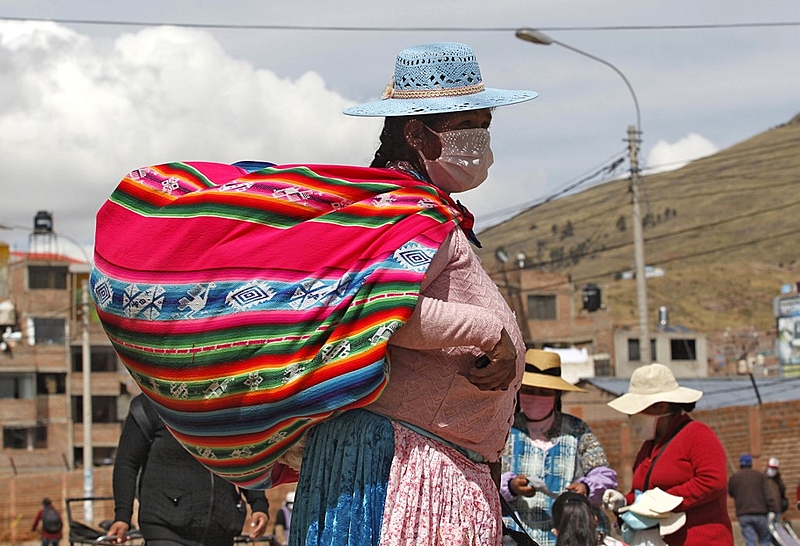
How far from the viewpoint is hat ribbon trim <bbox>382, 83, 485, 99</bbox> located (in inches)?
136

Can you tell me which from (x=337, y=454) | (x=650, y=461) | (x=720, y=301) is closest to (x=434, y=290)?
(x=337, y=454)

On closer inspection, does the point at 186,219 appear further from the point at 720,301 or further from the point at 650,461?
the point at 720,301

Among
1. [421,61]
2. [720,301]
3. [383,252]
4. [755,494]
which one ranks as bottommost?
[755,494]

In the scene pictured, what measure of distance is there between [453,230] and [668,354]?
75.4 meters

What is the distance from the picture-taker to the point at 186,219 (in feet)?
10.4

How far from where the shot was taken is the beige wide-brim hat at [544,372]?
704cm

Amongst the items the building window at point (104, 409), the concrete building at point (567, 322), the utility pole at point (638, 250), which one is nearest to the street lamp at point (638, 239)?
the utility pole at point (638, 250)

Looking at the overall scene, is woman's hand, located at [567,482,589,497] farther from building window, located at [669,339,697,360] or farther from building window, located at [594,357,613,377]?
building window, located at [669,339,697,360]

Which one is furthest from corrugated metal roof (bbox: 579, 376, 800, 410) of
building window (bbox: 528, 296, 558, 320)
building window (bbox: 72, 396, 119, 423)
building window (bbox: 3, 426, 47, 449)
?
building window (bbox: 3, 426, 47, 449)

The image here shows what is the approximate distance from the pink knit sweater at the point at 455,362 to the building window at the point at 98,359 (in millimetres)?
73215

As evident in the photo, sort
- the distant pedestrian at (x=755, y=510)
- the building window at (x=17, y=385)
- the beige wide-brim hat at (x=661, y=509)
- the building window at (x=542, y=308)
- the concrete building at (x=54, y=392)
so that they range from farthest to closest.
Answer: the building window at (x=17, y=385), the concrete building at (x=54, y=392), the building window at (x=542, y=308), the distant pedestrian at (x=755, y=510), the beige wide-brim hat at (x=661, y=509)

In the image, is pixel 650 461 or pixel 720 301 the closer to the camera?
pixel 650 461

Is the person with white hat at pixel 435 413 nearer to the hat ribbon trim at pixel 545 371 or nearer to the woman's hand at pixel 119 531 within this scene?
the woman's hand at pixel 119 531

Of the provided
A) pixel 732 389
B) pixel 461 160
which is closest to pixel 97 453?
pixel 732 389
